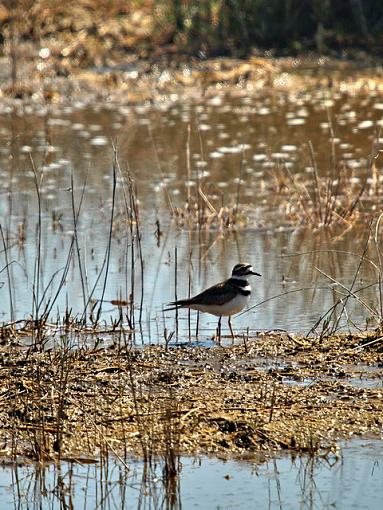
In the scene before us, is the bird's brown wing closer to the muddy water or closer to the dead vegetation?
the muddy water

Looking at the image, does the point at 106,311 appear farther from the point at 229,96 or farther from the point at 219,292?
the point at 229,96

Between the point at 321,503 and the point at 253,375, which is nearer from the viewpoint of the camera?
the point at 321,503

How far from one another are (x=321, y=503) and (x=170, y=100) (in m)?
12.9

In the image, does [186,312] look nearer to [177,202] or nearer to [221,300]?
[221,300]

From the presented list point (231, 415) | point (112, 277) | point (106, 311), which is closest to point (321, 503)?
point (231, 415)

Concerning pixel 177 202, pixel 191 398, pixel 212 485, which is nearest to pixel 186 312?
pixel 191 398

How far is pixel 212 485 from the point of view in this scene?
562 cm

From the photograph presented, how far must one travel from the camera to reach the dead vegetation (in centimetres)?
602

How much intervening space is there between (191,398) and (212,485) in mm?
1037

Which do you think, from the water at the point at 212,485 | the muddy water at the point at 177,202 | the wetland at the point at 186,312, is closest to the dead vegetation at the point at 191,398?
the wetland at the point at 186,312

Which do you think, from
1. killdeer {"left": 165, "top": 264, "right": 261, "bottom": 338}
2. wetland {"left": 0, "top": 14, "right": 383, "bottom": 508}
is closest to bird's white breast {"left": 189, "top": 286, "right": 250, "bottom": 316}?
killdeer {"left": 165, "top": 264, "right": 261, "bottom": 338}

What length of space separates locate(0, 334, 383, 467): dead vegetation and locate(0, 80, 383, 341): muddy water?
0.62m

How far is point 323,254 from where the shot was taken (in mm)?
10367

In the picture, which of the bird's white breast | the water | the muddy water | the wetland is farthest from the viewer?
the muddy water
